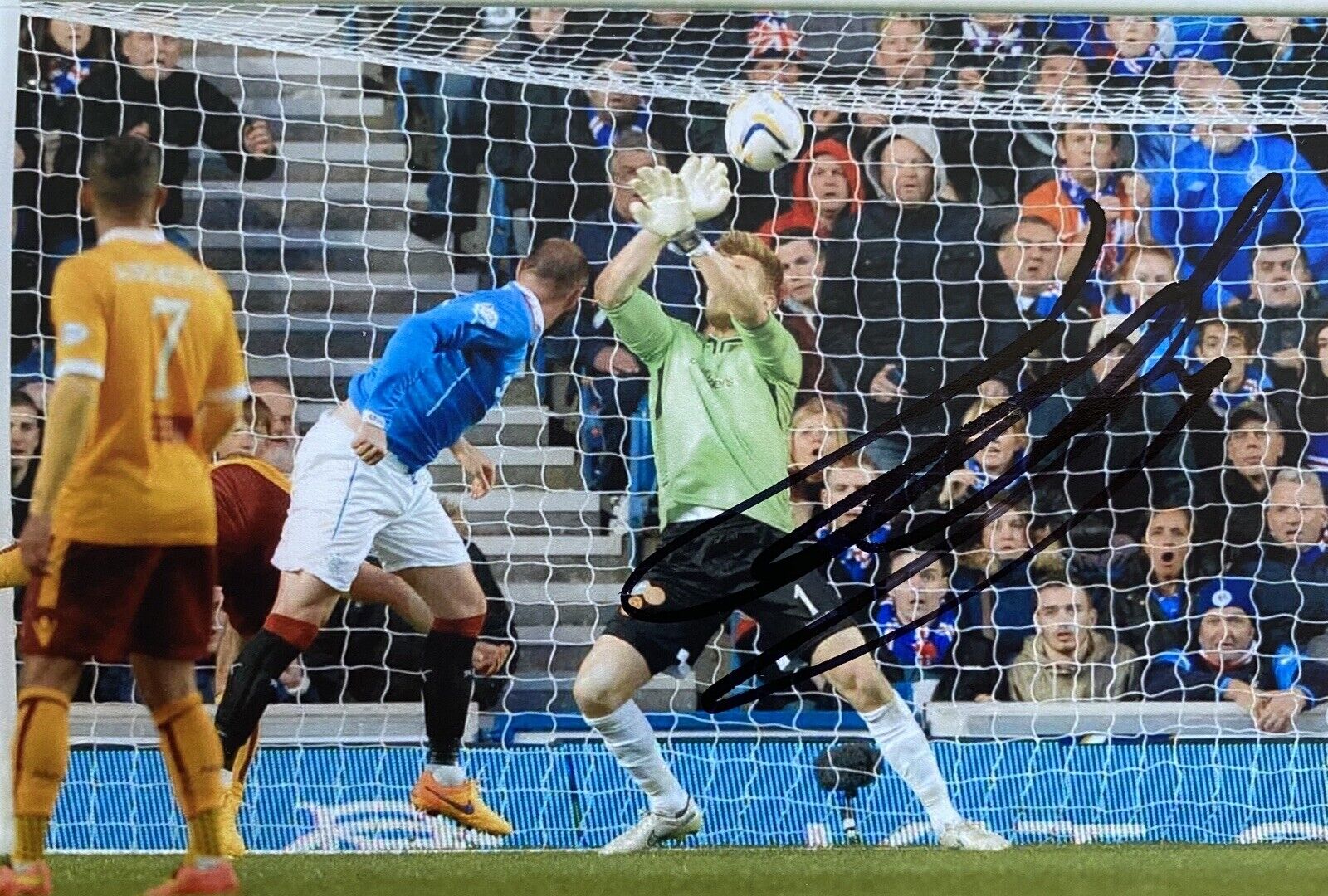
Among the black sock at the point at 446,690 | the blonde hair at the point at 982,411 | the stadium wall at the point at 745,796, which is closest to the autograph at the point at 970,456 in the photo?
the blonde hair at the point at 982,411

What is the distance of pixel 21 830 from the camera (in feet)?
13.4

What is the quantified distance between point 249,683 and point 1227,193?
10.0 ft

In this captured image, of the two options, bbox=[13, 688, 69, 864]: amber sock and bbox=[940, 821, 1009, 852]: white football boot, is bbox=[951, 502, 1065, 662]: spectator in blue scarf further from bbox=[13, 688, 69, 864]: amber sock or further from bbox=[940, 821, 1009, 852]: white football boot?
bbox=[13, 688, 69, 864]: amber sock

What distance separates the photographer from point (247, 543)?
15.0 feet

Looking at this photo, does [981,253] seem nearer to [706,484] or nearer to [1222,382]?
[1222,382]

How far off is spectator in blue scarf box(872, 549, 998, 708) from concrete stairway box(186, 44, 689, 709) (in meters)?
0.64

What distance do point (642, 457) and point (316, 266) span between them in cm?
105

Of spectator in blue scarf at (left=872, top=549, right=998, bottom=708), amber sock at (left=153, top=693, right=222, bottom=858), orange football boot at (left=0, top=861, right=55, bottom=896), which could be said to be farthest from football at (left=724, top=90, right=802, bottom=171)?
orange football boot at (left=0, top=861, right=55, bottom=896)

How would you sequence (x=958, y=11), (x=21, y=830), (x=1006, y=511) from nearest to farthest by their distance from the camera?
1. (x=21, y=830)
2. (x=958, y=11)
3. (x=1006, y=511)

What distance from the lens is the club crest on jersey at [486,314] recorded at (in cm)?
465

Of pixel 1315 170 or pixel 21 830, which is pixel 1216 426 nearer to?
pixel 1315 170

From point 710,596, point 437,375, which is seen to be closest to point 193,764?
point 437,375

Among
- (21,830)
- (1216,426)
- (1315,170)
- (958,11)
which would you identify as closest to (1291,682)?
(1216,426)

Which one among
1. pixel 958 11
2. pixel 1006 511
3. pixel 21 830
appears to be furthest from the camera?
pixel 1006 511
